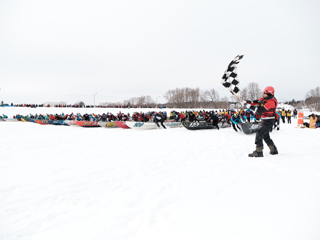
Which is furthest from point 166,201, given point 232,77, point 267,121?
point 232,77

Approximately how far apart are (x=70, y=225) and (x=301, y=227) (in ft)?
A: 7.88

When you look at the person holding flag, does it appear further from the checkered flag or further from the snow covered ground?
the checkered flag

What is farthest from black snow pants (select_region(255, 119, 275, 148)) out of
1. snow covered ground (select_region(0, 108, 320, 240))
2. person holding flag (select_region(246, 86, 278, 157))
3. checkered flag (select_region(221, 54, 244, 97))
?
checkered flag (select_region(221, 54, 244, 97))

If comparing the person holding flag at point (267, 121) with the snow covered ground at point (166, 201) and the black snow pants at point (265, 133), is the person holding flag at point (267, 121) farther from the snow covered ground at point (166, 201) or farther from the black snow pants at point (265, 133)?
the snow covered ground at point (166, 201)

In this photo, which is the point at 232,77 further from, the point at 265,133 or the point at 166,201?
the point at 166,201

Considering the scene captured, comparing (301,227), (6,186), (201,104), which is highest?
(201,104)

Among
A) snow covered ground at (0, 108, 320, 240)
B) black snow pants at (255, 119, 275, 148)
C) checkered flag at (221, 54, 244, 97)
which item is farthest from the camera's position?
checkered flag at (221, 54, 244, 97)

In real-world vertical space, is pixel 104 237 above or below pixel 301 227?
below

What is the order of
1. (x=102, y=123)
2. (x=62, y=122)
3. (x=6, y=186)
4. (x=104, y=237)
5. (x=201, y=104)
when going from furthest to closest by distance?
(x=201, y=104)
(x=62, y=122)
(x=102, y=123)
(x=6, y=186)
(x=104, y=237)

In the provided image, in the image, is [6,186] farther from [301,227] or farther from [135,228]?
[301,227]

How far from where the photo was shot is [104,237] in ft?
6.12

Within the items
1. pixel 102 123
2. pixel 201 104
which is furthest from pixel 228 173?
pixel 201 104

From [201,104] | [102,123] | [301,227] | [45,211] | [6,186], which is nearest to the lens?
[301,227]

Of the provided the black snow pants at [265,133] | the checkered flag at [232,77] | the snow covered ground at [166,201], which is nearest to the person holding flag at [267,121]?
the black snow pants at [265,133]
